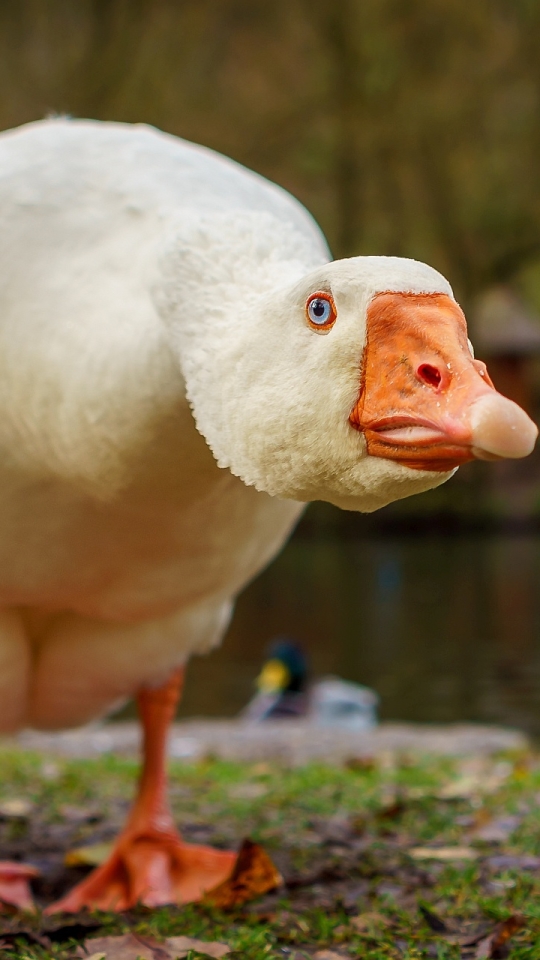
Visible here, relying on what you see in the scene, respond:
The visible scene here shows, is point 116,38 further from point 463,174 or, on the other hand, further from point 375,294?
point 375,294

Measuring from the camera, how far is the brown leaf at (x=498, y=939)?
8.54 ft

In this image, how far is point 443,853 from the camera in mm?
3533

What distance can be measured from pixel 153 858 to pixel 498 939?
1277 millimetres

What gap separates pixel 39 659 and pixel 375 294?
186 cm

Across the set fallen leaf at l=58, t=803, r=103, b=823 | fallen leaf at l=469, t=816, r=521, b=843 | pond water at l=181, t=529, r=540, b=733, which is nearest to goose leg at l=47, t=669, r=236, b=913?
fallen leaf at l=58, t=803, r=103, b=823

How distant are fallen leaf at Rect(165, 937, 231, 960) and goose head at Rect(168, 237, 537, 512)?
1110 millimetres

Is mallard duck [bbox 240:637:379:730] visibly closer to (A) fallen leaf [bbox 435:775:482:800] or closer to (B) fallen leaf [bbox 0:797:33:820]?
(A) fallen leaf [bbox 435:775:482:800]

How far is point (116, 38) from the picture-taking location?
46.3 feet

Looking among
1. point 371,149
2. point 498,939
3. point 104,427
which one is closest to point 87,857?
point 498,939

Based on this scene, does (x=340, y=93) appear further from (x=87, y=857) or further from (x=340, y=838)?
(x=87, y=857)

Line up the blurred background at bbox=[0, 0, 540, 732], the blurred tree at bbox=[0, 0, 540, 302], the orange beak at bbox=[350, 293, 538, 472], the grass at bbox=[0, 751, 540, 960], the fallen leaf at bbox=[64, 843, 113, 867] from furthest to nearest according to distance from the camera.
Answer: the blurred tree at bbox=[0, 0, 540, 302] < the blurred background at bbox=[0, 0, 540, 732] < the fallen leaf at bbox=[64, 843, 113, 867] < the grass at bbox=[0, 751, 540, 960] < the orange beak at bbox=[350, 293, 538, 472]

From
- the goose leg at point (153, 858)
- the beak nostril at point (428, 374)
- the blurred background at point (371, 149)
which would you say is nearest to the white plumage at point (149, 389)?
the beak nostril at point (428, 374)

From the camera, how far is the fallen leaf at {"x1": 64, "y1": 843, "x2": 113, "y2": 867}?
→ 3.73 metres

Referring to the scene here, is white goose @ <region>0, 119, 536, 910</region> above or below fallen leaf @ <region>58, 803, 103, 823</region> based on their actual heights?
above
